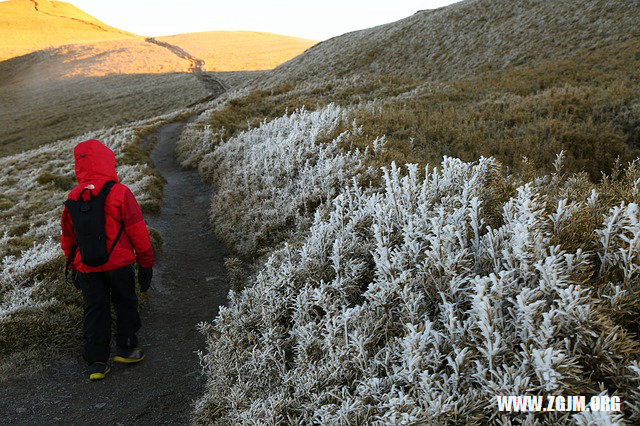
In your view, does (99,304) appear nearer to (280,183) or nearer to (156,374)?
(156,374)

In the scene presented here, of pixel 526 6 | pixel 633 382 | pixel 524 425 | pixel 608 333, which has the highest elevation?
pixel 526 6

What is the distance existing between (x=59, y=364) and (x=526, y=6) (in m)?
40.0

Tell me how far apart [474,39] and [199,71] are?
43820mm

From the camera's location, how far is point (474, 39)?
1230 inches

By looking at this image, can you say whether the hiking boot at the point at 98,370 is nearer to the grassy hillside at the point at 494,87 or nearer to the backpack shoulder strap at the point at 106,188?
the backpack shoulder strap at the point at 106,188

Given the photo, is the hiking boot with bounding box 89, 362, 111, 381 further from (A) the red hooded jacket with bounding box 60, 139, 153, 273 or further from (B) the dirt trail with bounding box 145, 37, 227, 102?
(B) the dirt trail with bounding box 145, 37, 227, 102

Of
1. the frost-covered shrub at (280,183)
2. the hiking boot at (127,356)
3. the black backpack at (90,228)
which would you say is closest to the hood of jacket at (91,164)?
the black backpack at (90,228)

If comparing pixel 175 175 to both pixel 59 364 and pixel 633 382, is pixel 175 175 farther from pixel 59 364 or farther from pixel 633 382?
pixel 633 382

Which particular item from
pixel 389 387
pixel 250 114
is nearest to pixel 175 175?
pixel 250 114

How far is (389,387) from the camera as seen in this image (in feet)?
8.62

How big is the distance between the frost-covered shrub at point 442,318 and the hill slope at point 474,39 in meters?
25.6

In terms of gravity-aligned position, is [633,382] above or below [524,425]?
above

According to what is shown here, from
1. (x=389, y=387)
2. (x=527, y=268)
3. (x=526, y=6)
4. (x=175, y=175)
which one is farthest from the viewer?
(x=526, y=6)

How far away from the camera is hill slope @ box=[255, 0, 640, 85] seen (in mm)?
24531
